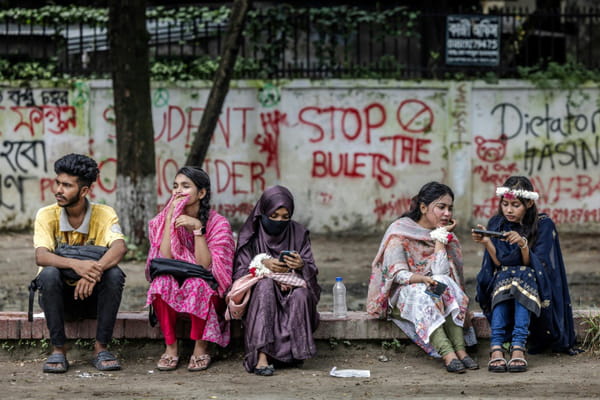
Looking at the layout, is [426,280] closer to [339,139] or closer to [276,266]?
[276,266]

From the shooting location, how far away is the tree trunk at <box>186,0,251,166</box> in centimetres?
1044

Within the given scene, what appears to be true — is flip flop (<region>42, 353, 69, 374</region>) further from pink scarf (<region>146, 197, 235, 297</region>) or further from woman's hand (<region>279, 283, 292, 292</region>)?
woman's hand (<region>279, 283, 292, 292</region>)

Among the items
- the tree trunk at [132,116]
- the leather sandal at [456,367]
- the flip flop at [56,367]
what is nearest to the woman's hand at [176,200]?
the flip flop at [56,367]

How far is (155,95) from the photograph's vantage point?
12.0 meters

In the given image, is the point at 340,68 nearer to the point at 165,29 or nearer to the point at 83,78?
the point at 165,29

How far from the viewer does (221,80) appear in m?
10.5

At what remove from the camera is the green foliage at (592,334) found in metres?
6.04

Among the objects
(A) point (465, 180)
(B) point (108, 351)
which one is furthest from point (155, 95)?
(B) point (108, 351)

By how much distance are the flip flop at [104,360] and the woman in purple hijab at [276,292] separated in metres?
0.80

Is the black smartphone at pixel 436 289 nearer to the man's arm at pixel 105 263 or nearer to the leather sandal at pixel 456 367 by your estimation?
the leather sandal at pixel 456 367

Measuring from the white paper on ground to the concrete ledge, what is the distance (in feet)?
1.27

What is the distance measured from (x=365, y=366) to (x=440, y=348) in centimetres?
55

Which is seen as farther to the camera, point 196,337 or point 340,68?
point 340,68

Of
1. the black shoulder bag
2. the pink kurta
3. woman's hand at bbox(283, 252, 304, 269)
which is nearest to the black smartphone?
woman's hand at bbox(283, 252, 304, 269)
